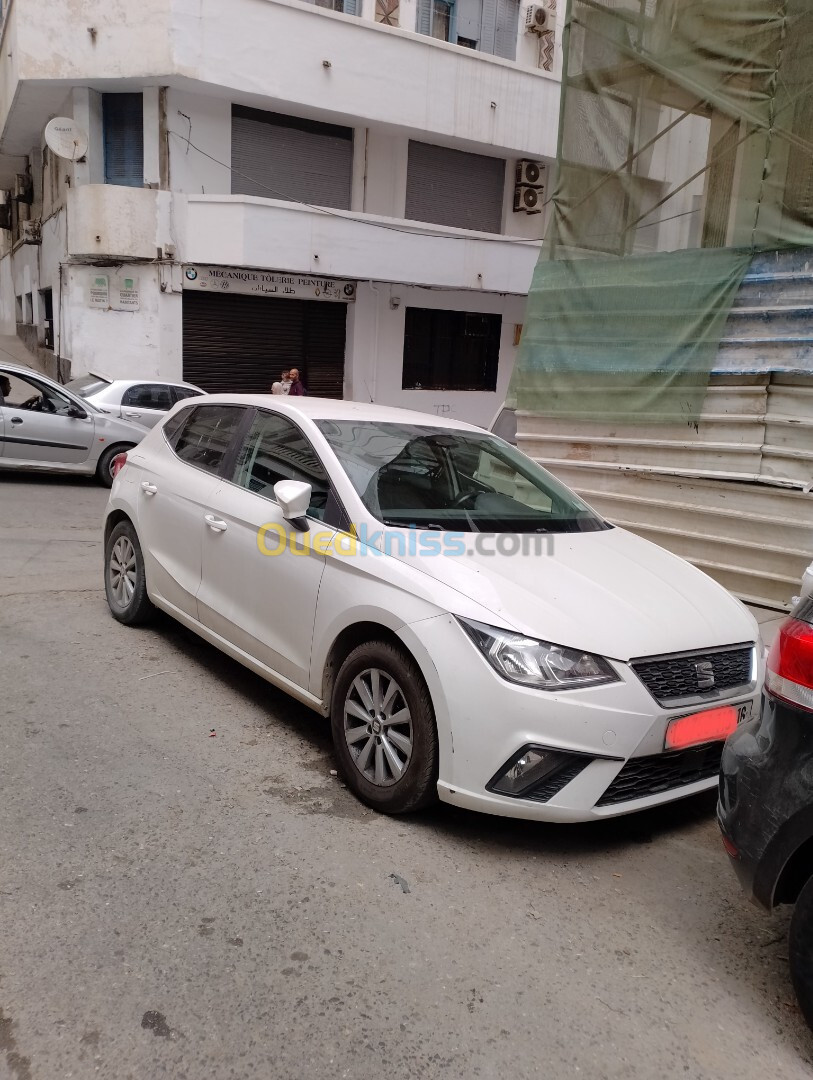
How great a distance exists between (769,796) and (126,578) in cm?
427

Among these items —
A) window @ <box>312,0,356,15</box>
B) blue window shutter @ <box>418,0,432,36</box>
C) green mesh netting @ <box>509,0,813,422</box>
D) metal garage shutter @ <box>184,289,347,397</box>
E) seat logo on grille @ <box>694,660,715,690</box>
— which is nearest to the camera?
seat logo on grille @ <box>694,660,715,690</box>

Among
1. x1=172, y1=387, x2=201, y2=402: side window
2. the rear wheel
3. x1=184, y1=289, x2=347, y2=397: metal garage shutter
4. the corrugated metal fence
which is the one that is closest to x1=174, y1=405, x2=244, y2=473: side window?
the rear wheel

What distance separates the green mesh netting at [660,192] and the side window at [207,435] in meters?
3.99

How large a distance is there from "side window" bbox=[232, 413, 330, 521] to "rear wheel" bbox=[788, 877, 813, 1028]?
2.41m

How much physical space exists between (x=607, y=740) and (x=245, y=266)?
49.7 feet

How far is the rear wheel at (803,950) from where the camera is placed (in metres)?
2.38

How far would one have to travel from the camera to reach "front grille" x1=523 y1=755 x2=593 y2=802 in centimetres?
312

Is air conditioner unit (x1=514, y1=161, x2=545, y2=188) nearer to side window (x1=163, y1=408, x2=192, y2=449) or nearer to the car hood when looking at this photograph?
side window (x1=163, y1=408, x2=192, y2=449)

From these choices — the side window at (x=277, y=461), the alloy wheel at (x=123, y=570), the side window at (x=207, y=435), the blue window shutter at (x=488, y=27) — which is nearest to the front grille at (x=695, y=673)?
the side window at (x=277, y=461)

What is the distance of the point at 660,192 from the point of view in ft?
26.3

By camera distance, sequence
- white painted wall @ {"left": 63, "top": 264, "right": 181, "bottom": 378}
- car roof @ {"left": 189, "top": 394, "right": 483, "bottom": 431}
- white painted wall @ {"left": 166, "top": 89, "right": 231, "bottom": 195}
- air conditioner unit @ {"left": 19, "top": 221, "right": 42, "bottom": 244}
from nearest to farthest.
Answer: car roof @ {"left": 189, "top": 394, "right": 483, "bottom": 431}, white painted wall @ {"left": 166, "top": 89, "right": 231, "bottom": 195}, white painted wall @ {"left": 63, "top": 264, "right": 181, "bottom": 378}, air conditioner unit @ {"left": 19, "top": 221, "right": 42, "bottom": 244}

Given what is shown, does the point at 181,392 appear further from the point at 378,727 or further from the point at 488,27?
the point at 488,27

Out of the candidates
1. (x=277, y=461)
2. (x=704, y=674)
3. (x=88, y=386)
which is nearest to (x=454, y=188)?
(x=88, y=386)

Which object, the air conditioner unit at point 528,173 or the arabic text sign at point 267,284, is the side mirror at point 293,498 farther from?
the air conditioner unit at point 528,173
